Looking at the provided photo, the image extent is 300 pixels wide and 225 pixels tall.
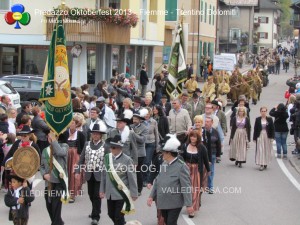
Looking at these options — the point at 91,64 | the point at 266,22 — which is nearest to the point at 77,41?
the point at 91,64

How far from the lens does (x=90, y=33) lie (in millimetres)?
30078

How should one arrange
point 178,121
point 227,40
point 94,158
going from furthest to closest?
point 227,40, point 178,121, point 94,158

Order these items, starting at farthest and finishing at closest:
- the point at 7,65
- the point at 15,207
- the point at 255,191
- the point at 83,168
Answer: the point at 7,65 < the point at 255,191 < the point at 83,168 < the point at 15,207

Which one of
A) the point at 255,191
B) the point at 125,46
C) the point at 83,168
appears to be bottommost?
the point at 255,191

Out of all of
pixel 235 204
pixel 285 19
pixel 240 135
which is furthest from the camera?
pixel 285 19

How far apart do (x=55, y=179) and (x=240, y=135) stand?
24.7ft

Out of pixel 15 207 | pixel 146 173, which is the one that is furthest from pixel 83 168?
pixel 146 173

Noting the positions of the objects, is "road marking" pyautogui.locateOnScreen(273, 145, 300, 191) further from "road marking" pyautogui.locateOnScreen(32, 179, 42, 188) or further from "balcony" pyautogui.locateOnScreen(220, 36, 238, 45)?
"balcony" pyautogui.locateOnScreen(220, 36, 238, 45)

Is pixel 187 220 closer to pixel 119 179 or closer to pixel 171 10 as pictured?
pixel 119 179

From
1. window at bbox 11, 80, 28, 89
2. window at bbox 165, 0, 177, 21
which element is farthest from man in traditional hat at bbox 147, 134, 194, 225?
window at bbox 165, 0, 177, 21

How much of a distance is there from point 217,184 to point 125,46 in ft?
70.1

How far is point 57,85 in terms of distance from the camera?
11469 mm

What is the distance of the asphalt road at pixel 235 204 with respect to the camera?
40.1 ft

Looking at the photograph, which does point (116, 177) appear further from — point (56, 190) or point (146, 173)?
point (146, 173)
